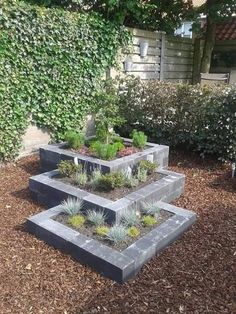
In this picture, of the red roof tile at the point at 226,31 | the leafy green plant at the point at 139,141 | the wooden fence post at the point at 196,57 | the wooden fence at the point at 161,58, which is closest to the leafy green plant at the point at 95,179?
the leafy green plant at the point at 139,141

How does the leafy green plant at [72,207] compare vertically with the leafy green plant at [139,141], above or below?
below

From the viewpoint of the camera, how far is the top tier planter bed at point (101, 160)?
14.1 ft

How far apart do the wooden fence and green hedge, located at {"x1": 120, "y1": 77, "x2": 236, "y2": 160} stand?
3.50ft

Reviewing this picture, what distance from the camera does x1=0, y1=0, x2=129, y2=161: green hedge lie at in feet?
16.7

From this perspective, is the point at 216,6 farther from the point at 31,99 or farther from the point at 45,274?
the point at 45,274

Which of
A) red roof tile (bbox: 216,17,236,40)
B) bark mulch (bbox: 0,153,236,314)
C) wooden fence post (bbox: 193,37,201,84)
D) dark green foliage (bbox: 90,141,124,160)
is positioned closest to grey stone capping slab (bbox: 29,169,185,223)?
bark mulch (bbox: 0,153,236,314)

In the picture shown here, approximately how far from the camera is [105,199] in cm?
365

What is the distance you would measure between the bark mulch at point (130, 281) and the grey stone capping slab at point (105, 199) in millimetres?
323

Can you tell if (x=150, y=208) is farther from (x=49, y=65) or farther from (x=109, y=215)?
(x=49, y=65)

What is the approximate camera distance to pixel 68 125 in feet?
20.4

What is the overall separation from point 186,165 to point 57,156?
211 cm

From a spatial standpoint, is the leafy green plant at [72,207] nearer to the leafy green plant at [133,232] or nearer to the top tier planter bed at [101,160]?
the leafy green plant at [133,232]

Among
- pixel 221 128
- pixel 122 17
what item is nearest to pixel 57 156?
pixel 221 128

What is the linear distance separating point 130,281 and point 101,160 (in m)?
1.95
